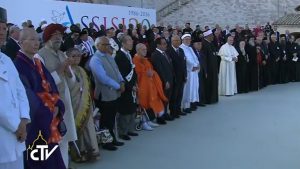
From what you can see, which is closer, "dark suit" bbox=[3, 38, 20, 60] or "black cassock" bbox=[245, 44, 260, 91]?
"dark suit" bbox=[3, 38, 20, 60]

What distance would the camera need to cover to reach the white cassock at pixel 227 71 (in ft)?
39.5

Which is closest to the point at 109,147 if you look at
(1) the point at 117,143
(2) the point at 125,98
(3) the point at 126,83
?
(1) the point at 117,143

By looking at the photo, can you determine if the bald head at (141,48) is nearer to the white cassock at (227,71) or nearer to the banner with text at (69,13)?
the banner with text at (69,13)

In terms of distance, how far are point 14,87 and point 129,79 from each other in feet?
12.6

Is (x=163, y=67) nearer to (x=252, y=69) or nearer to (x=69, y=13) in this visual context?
(x=69, y=13)

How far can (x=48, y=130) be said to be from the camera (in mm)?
3867

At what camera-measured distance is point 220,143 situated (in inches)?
266

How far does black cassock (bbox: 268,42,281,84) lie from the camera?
14898 mm

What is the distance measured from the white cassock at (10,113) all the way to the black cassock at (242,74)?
9961 millimetres

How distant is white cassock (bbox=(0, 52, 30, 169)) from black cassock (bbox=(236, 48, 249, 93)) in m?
9.96

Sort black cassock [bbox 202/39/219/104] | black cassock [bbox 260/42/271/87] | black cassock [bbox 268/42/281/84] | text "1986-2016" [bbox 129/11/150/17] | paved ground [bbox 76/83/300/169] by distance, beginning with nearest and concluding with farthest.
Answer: paved ground [bbox 76/83/300/169] → black cassock [bbox 202/39/219/104] → black cassock [bbox 260/42/271/87] → black cassock [bbox 268/42/281/84] → text "1986-2016" [bbox 129/11/150/17]

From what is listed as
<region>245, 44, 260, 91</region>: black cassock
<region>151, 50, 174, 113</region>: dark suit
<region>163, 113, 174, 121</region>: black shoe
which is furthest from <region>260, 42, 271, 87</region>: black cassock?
<region>151, 50, 174, 113</region>: dark suit

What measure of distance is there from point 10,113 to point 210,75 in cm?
803

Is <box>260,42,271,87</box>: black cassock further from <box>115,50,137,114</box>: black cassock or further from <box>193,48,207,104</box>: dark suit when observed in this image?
<box>115,50,137,114</box>: black cassock
